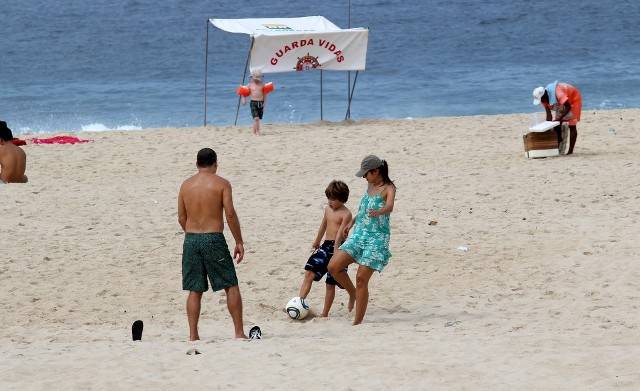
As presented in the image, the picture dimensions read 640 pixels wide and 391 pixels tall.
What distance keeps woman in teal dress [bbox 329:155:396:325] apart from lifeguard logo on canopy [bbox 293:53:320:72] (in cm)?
1108

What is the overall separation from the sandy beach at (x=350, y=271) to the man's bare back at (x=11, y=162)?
16 centimetres

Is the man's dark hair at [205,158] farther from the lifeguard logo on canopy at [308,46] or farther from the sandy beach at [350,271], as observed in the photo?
the lifeguard logo on canopy at [308,46]

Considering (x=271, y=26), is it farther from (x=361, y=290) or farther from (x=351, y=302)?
(x=361, y=290)

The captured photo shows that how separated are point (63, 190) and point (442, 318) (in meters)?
6.12

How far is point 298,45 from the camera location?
731 inches

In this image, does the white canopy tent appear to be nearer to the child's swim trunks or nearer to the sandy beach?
the sandy beach

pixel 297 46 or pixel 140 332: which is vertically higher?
pixel 297 46

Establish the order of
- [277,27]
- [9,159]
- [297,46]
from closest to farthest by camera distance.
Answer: [9,159]
[297,46]
[277,27]

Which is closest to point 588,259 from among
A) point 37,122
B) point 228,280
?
point 228,280

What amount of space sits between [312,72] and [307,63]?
14.2m

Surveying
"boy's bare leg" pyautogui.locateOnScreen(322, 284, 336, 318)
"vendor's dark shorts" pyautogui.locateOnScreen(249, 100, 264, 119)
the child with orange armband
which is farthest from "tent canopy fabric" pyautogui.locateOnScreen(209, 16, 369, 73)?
"boy's bare leg" pyautogui.locateOnScreen(322, 284, 336, 318)

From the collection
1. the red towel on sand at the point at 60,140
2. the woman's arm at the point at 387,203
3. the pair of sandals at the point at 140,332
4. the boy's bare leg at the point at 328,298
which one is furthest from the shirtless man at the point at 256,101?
the pair of sandals at the point at 140,332

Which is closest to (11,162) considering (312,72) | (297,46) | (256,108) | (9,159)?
(9,159)

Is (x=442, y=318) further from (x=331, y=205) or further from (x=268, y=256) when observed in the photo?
(x=268, y=256)
